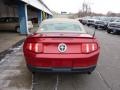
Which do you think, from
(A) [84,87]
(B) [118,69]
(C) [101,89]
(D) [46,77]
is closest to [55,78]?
(D) [46,77]

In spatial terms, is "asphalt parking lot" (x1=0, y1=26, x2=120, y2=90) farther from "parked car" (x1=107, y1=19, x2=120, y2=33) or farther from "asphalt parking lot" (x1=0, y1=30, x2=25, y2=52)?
"parked car" (x1=107, y1=19, x2=120, y2=33)

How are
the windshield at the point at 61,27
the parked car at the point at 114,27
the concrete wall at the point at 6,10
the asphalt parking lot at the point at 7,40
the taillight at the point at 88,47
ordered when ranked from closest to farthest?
the taillight at the point at 88,47 → the windshield at the point at 61,27 → the asphalt parking lot at the point at 7,40 → the parked car at the point at 114,27 → the concrete wall at the point at 6,10

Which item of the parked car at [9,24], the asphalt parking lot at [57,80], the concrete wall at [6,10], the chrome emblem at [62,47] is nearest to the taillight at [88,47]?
the chrome emblem at [62,47]

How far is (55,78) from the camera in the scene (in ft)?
18.9

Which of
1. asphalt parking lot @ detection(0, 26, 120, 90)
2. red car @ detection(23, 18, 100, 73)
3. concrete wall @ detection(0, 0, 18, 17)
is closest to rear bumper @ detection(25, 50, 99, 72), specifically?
red car @ detection(23, 18, 100, 73)

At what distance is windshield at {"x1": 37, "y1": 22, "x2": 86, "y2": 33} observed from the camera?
6.12 metres

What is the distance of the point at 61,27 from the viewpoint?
20.7 ft

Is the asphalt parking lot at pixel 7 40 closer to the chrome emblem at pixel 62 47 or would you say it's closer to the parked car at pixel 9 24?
the parked car at pixel 9 24

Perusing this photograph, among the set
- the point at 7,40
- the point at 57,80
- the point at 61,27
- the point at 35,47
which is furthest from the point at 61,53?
the point at 7,40

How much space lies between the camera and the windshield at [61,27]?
6.12m

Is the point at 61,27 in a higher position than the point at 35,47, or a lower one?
higher

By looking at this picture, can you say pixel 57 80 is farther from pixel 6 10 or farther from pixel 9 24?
pixel 6 10

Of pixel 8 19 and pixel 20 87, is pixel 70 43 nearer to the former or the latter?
pixel 20 87

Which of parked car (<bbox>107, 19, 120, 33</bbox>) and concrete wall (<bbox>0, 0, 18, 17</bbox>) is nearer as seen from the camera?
parked car (<bbox>107, 19, 120, 33</bbox>)
